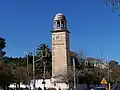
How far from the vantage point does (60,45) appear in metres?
109

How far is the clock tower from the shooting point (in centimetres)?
10682

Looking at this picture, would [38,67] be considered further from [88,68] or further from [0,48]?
[0,48]

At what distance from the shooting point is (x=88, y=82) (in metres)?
99.1

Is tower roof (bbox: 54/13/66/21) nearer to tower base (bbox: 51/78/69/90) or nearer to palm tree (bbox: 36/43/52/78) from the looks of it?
palm tree (bbox: 36/43/52/78)

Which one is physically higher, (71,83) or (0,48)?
(0,48)

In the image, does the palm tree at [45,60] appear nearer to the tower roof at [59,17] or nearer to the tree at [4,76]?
the tower roof at [59,17]

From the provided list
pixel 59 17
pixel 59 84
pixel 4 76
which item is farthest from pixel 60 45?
pixel 4 76

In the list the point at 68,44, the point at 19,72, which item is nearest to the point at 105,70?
the point at 68,44

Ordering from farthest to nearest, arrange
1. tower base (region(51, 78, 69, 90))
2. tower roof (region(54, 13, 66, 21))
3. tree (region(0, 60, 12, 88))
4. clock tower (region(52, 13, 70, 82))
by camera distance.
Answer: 1. tower roof (region(54, 13, 66, 21))
2. clock tower (region(52, 13, 70, 82))
3. tower base (region(51, 78, 69, 90))
4. tree (region(0, 60, 12, 88))

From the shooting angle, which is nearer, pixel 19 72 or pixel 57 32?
pixel 19 72

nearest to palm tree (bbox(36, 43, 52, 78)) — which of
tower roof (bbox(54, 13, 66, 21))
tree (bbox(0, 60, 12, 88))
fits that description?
tower roof (bbox(54, 13, 66, 21))

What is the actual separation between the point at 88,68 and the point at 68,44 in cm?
1426

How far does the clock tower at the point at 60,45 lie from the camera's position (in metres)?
107

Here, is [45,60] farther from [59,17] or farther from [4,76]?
[4,76]
